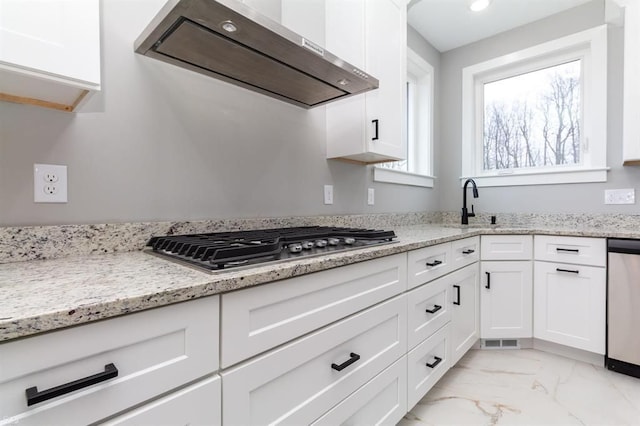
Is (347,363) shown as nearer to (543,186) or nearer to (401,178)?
(401,178)

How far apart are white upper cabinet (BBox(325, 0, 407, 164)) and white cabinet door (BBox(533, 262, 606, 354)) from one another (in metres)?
1.34

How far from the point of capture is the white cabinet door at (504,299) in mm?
2164

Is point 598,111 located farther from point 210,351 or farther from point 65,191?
point 65,191

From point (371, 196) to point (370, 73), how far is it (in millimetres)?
836

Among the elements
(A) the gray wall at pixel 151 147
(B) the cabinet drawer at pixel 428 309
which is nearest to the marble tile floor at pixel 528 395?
(B) the cabinet drawer at pixel 428 309

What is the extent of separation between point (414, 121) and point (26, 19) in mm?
2860

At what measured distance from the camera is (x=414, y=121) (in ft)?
9.88

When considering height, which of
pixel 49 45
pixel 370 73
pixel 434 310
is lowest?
pixel 434 310

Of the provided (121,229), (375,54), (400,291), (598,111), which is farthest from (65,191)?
(598,111)

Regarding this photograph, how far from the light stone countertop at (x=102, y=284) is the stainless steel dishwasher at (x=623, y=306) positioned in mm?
1832

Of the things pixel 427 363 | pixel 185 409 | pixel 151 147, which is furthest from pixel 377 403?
pixel 151 147

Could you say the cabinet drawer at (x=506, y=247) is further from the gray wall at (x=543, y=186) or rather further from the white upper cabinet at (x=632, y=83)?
the white upper cabinet at (x=632, y=83)

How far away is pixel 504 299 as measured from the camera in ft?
7.14

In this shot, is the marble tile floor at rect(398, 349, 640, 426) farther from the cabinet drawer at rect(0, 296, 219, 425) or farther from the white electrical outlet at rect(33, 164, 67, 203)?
the white electrical outlet at rect(33, 164, 67, 203)
